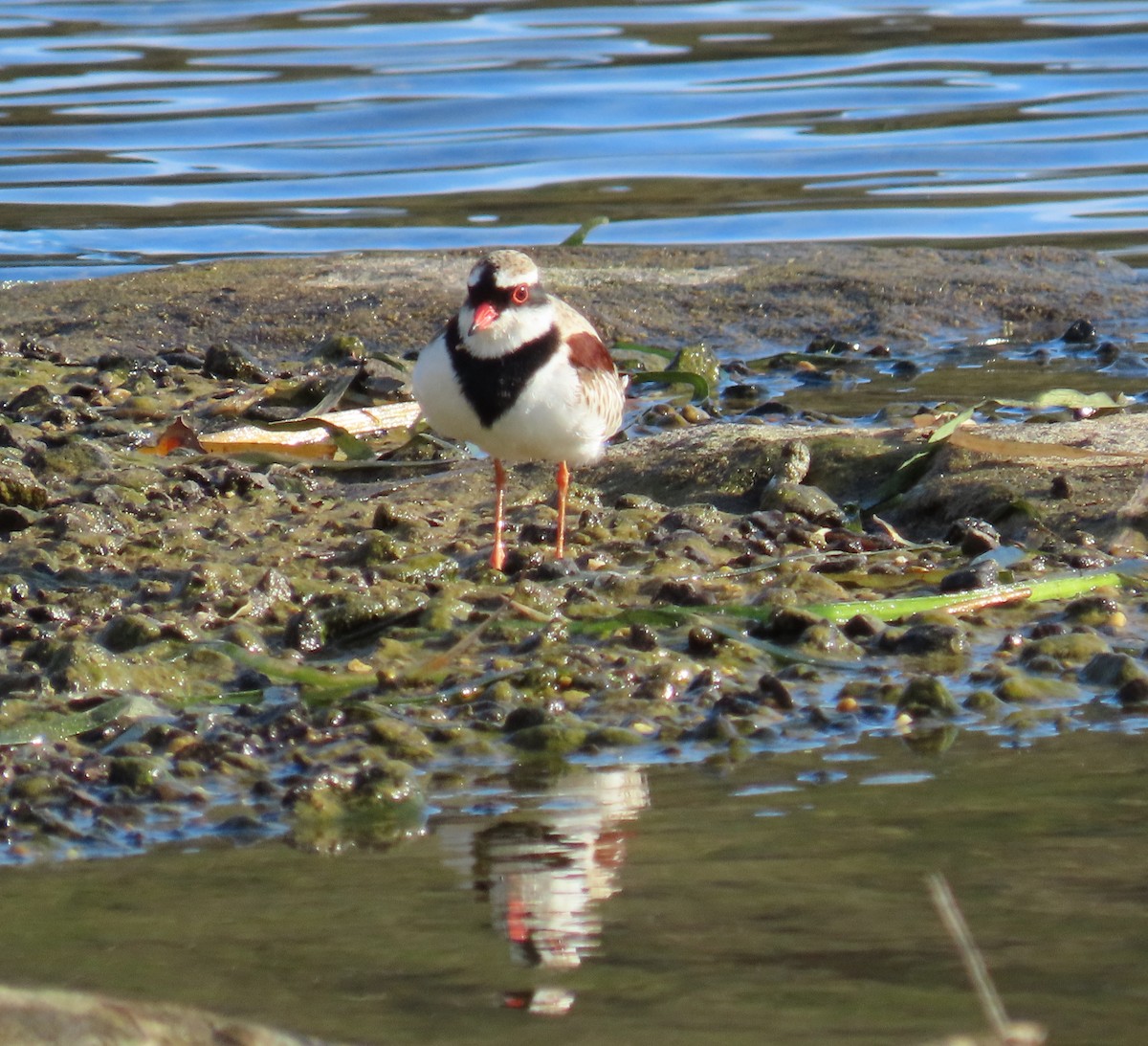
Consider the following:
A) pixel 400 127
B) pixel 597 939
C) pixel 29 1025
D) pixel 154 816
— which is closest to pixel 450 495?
pixel 154 816

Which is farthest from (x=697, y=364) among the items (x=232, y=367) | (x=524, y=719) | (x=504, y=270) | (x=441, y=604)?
(x=524, y=719)

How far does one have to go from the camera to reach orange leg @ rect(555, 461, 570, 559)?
5176 mm

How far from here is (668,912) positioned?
9.39 ft

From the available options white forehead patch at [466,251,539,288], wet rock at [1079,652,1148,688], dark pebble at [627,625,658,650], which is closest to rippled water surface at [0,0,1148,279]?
white forehead patch at [466,251,539,288]

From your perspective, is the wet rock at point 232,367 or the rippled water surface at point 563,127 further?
the rippled water surface at point 563,127

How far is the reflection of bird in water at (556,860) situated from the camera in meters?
2.79

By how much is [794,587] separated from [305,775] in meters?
1.59

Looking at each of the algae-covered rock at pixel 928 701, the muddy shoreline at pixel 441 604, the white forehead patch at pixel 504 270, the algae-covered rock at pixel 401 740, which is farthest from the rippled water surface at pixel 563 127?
the algae-covered rock at pixel 401 740

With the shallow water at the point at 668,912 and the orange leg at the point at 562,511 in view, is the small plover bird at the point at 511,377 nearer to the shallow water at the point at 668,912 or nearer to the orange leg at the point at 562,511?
the orange leg at the point at 562,511

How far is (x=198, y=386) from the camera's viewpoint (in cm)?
757

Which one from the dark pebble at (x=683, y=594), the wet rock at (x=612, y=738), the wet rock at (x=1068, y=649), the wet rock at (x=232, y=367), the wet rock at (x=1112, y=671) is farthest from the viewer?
the wet rock at (x=232, y=367)

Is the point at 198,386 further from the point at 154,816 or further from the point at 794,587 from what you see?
the point at 154,816

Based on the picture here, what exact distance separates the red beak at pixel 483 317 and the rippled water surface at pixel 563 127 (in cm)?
615

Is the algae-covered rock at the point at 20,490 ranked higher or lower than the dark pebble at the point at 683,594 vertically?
higher
